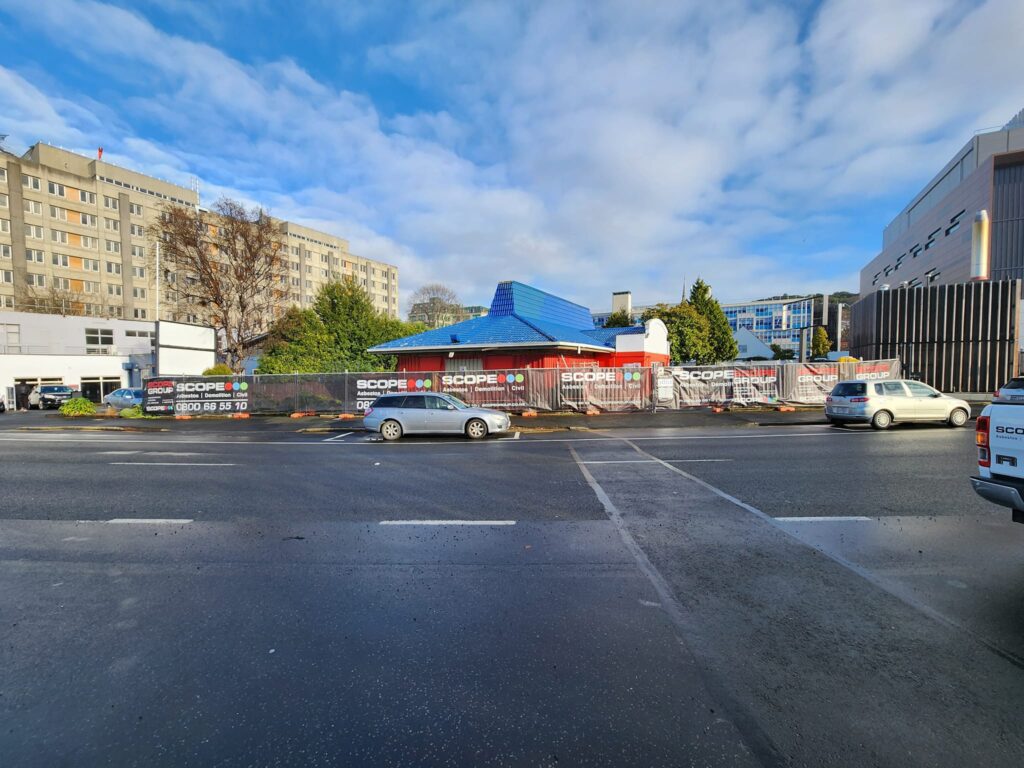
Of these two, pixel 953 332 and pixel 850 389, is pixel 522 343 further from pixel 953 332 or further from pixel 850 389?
pixel 953 332

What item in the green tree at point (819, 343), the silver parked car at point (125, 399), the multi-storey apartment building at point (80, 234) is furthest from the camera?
the green tree at point (819, 343)

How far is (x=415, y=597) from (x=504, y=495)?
11.5 feet

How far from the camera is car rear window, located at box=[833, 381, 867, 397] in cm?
1548

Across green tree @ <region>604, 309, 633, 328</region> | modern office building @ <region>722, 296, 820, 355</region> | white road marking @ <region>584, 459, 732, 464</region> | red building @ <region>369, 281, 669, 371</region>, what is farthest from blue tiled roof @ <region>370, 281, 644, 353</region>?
modern office building @ <region>722, 296, 820, 355</region>

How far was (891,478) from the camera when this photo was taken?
8141mm

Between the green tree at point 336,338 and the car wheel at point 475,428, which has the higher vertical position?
the green tree at point 336,338

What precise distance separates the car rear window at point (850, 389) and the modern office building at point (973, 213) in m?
17.3

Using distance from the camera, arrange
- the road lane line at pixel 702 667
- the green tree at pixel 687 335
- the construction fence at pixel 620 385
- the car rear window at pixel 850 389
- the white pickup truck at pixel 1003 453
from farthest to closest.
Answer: the green tree at pixel 687 335, the construction fence at pixel 620 385, the car rear window at pixel 850 389, the white pickup truck at pixel 1003 453, the road lane line at pixel 702 667

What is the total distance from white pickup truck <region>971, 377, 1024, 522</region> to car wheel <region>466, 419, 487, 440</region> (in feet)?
37.0

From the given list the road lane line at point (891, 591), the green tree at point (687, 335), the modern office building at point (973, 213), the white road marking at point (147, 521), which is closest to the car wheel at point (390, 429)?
the white road marking at point (147, 521)

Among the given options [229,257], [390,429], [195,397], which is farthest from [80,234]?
[390,429]

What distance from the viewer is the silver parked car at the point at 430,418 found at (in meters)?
14.6

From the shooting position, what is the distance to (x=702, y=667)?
3.00m

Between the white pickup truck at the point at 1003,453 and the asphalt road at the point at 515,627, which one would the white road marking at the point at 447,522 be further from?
the white pickup truck at the point at 1003,453
